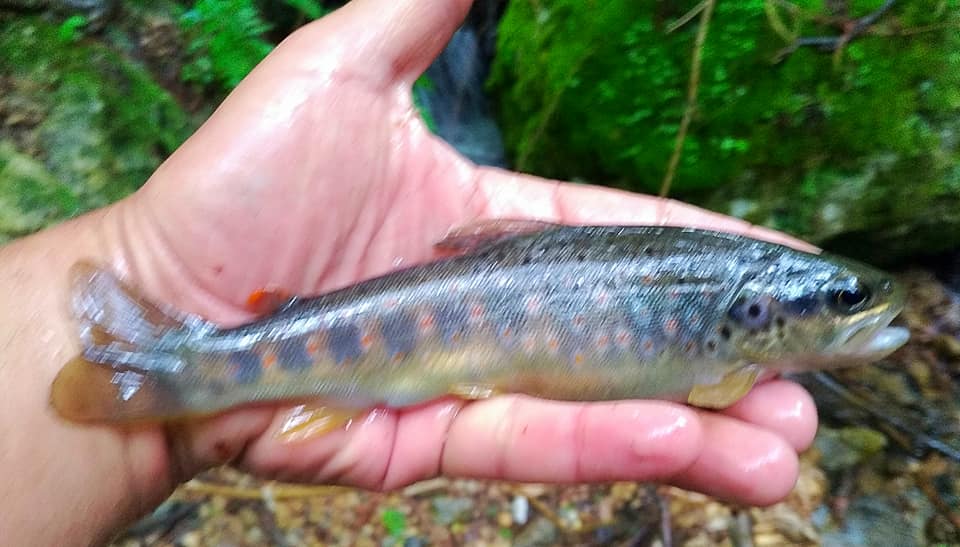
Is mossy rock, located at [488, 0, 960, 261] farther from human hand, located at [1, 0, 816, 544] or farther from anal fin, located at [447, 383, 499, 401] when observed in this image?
anal fin, located at [447, 383, 499, 401]

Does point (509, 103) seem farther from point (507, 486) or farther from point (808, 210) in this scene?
point (507, 486)

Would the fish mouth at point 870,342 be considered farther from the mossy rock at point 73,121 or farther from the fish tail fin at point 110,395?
the mossy rock at point 73,121

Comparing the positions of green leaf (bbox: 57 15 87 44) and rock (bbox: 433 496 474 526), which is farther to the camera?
green leaf (bbox: 57 15 87 44)

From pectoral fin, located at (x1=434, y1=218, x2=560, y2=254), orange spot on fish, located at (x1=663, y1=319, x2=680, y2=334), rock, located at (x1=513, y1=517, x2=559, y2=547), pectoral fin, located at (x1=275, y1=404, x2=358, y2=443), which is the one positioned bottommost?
rock, located at (x1=513, y1=517, x2=559, y2=547)

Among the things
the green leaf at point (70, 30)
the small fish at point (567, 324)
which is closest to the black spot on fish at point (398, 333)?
the small fish at point (567, 324)

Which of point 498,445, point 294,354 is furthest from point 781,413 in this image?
point 294,354

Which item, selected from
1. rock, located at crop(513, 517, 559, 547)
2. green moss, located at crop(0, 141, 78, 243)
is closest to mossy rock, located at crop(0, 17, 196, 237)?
green moss, located at crop(0, 141, 78, 243)
